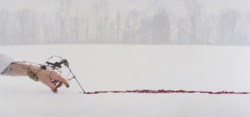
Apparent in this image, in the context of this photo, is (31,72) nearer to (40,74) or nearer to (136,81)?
(40,74)

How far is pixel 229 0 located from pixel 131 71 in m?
0.33

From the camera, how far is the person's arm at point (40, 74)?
3.60 ft

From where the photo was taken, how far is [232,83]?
1.19m

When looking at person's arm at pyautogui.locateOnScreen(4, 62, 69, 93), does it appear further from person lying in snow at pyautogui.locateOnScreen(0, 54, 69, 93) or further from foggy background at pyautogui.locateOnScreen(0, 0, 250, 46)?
foggy background at pyautogui.locateOnScreen(0, 0, 250, 46)

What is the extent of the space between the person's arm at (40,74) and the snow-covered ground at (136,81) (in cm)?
2

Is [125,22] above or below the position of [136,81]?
above

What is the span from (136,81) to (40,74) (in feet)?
0.78

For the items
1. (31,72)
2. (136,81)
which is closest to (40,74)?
(31,72)

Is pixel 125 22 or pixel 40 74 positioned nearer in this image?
pixel 40 74

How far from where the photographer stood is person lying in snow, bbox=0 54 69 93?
1101 mm

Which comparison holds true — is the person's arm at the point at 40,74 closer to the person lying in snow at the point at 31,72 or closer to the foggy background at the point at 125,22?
the person lying in snow at the point at 31,72

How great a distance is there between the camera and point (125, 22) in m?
1.27

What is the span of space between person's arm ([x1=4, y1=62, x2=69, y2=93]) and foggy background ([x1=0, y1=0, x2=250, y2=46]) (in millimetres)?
105

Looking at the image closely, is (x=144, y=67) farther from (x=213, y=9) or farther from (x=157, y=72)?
(x=213, y=9)
